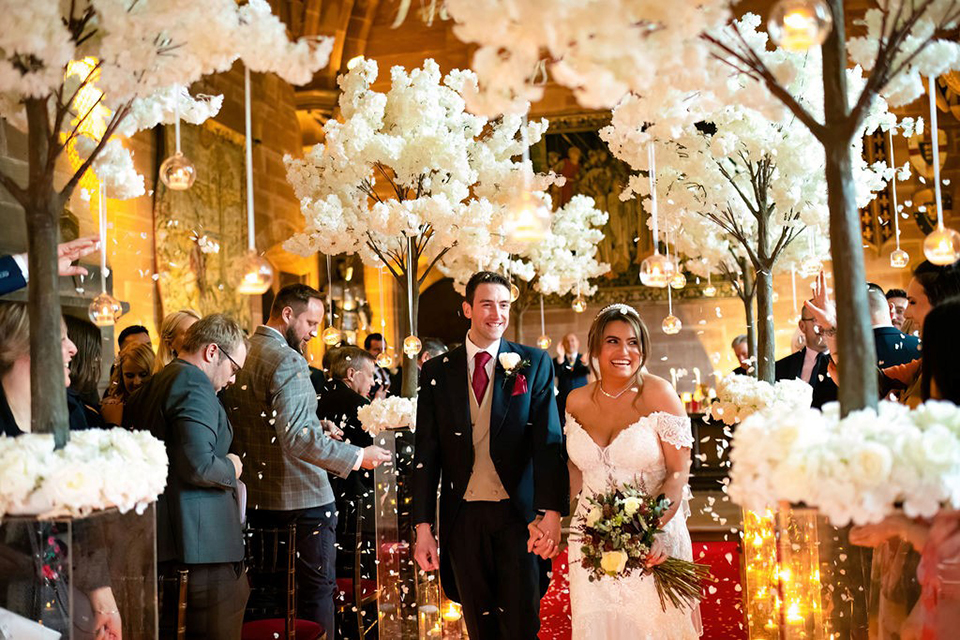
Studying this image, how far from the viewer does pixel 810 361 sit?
22.2 feet

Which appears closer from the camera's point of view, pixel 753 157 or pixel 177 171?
pixel 177 171

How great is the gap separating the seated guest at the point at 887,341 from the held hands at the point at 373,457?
2.45 metres

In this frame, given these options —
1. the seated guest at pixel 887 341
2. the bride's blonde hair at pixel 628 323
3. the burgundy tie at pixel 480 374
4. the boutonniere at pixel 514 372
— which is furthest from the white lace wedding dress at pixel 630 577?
the seated guest at pixel 887 341

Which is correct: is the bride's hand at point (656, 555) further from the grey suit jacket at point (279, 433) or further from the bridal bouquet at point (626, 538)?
the grey suit jacket at point (279, 433)

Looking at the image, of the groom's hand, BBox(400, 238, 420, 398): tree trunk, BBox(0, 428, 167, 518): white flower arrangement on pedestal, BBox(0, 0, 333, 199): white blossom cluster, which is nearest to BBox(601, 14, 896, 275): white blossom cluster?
BBox(400, 238, 420, 398): tree trunk

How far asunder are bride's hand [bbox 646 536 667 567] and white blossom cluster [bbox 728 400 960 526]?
1.89m

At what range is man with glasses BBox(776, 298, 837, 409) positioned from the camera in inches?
248

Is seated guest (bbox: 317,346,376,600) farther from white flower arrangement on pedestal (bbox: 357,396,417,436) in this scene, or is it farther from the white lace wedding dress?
the white lace wedding dress

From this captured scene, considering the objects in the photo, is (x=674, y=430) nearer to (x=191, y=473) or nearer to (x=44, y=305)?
(x=191, y=473)

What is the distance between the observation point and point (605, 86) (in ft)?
6.95

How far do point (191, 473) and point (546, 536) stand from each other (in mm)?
1425

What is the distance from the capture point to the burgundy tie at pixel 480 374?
4.54 m

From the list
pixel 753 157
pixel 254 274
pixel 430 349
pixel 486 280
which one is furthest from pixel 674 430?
pixel 430 349

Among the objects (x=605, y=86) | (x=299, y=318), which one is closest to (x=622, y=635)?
(x=299, y=318)
